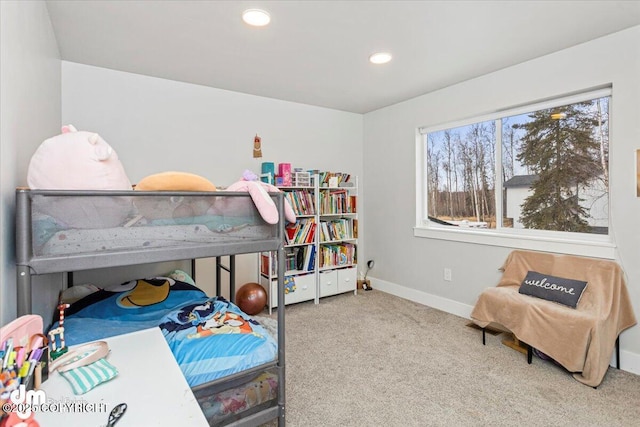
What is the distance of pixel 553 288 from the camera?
7.74 feet

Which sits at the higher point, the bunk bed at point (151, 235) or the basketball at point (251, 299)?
the bunk bed at point (151, 235)

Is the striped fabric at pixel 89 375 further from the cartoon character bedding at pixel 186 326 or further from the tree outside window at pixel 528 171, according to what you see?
the tree outside window at pixel 528 171

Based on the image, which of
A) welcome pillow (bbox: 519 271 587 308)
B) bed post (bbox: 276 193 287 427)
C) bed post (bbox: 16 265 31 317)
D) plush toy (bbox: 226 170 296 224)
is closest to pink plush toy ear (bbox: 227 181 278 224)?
plush toy (bbox: 226 170 296 224)

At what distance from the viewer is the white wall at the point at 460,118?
2.20 meters

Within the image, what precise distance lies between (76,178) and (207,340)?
89cm

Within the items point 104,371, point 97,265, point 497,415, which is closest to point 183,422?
point 104,371

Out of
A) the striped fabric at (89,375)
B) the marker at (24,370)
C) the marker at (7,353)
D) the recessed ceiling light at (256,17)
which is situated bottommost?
the striped fabric at (89,375)

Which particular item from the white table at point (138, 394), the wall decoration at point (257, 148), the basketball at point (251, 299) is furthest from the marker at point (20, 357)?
the wall decoration at point (257, 148)

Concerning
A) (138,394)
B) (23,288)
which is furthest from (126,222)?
(138,394)

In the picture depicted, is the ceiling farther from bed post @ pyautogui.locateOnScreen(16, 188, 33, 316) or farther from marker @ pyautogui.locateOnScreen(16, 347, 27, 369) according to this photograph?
marker @ pyautogui.locateOnScreen(16, 347, 27, 369)

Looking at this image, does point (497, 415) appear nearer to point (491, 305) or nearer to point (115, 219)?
point (491, 305)

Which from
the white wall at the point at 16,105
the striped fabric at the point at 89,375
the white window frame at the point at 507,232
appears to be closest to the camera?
the striped fabric at the point at 89,375

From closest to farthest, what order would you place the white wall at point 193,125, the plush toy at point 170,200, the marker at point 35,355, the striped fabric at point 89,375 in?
1. the marker at point 35,355
2. the striped fabric at point 89,375
3. the plush toy at point 170,200
4. the white wall at point 193,125

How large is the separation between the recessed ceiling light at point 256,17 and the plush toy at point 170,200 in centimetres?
122
